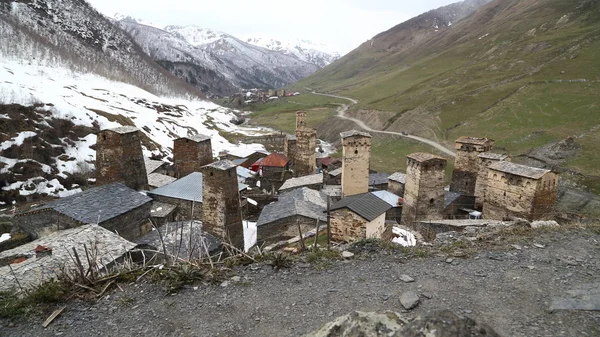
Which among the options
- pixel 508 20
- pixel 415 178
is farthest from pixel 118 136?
pixel 508 20

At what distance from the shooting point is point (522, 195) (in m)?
25.4

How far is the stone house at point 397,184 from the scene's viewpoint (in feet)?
112

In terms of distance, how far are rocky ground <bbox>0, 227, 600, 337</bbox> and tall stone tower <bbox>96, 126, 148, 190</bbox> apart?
739 inches

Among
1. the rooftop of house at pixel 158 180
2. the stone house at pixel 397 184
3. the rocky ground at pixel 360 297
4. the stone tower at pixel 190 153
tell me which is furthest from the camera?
the stone house at pixel 397 184

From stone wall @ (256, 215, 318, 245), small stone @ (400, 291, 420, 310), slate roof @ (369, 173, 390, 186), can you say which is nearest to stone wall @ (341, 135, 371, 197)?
stone wall @ (256, 215, 318, 245)

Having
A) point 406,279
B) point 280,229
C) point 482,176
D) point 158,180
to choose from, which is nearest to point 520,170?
point 482,176

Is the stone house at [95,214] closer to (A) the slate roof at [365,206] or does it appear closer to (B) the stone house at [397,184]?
(A) the slate roof at [365,206]

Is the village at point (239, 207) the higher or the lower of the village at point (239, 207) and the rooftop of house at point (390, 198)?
the higher

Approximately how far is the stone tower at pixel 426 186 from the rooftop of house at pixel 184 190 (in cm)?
1624

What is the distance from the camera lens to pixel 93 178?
4075 centimetres

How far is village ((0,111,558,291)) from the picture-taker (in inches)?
616

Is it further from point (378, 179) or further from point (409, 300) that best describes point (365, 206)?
point (378, 179)

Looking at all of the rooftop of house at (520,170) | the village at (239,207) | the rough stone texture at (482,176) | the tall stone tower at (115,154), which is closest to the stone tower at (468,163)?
the village at (239,207)

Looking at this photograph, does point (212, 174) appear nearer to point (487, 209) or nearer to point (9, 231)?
point (9, 231)
